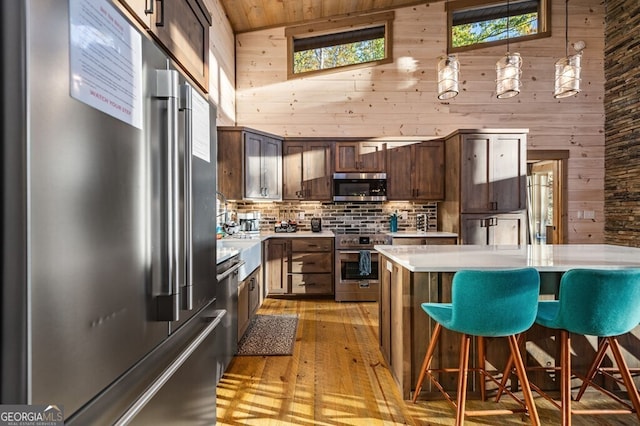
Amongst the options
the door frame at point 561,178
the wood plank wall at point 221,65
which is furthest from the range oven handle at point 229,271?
the door frame at point 561,178

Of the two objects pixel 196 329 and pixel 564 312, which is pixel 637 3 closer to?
pixel 564 312

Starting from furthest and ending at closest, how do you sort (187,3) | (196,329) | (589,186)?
(589,186) < (187,3) < (196,329)

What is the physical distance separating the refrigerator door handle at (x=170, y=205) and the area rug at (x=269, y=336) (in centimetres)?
209

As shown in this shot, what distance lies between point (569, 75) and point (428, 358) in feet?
7.81

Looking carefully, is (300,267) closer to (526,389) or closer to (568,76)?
(526,389)

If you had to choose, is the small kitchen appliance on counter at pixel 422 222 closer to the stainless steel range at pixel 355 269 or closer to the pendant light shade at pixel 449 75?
the stainless steel range at pixel 355 269

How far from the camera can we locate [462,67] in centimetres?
551

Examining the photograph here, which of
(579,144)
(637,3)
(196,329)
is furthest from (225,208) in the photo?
(637,3)

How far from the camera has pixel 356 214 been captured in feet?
18.1

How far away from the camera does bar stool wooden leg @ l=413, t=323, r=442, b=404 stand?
2068 millimetres

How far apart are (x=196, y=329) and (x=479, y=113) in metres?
5.45

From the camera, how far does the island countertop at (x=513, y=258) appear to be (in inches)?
78.5

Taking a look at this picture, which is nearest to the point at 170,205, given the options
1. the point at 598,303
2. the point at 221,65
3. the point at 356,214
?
the point at 598,303

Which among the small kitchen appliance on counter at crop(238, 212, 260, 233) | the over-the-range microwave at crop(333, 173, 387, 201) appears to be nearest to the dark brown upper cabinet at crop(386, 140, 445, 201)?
the over-the-range microwave at crop(333, 173, 387, 201)
